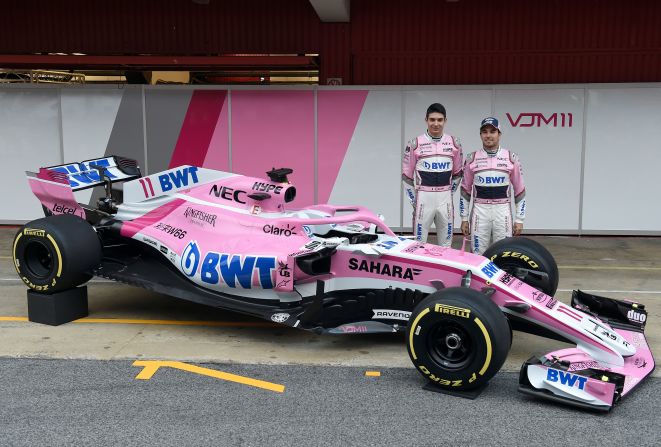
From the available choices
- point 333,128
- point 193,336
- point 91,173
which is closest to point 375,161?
point 333,128

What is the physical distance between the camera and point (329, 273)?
5.44 metres

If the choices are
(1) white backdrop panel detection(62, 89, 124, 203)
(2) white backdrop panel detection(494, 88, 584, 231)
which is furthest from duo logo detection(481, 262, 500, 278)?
(1) white backdrop panel detection(62, 89, 124, 203)

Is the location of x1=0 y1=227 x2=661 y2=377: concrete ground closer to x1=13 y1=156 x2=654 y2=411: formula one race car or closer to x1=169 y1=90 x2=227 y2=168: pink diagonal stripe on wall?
x1=13 y1=156 x2=654 y2=411: formula one race car

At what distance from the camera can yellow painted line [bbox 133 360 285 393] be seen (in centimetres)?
480

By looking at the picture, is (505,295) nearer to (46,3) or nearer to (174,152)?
(174,152)

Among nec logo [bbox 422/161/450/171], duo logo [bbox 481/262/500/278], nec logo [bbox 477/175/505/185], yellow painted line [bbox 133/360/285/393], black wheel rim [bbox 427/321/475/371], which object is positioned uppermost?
nec logo [bbox 422/161/450/171]

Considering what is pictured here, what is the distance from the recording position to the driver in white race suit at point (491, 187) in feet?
22.6

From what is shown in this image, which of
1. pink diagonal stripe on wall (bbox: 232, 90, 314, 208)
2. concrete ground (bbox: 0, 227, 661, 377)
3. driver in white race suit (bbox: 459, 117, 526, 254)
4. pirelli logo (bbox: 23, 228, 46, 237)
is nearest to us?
concrete ground (bbox: 0, 227, 661, 377)

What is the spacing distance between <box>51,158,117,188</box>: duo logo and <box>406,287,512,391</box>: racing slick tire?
388 centimetres

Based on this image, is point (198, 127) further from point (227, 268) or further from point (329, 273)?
point (329, 273)

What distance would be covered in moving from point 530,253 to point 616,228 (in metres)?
5.58

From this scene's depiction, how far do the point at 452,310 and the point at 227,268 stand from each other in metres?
2.13

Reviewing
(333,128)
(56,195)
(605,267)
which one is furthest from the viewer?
(333,128)

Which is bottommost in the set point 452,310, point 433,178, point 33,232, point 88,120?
point 452,310
